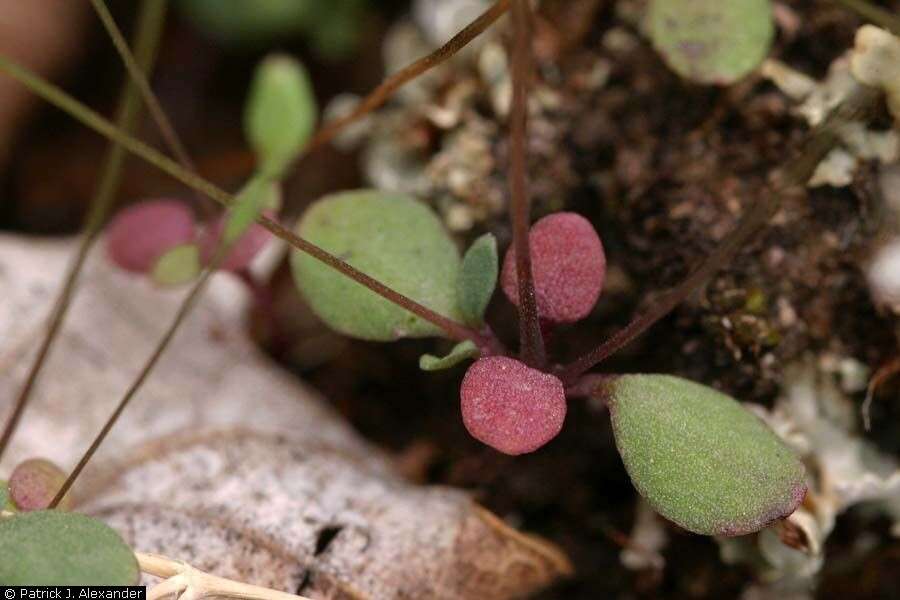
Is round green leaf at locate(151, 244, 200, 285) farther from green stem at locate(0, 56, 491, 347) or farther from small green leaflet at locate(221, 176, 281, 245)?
green stem at locate(0, 56, 491, 347)

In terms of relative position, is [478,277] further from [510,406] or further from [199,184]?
[199,184]

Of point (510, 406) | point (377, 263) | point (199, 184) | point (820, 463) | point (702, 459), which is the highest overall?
point (199, 184)

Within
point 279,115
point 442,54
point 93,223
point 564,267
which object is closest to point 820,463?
point 564,267

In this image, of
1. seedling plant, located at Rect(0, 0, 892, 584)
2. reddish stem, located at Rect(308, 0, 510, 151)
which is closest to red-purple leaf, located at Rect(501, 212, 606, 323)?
seedling plant, located at Rect(0, 0, 892, 584)

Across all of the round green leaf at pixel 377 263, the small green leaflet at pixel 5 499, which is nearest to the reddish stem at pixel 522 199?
the round green leaf at pixel 377 263

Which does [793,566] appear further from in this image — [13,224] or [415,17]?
Result: [13,224]

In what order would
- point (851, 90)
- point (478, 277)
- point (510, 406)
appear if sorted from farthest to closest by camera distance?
point (851, 90) < point (478, 277) < point (510, 406)

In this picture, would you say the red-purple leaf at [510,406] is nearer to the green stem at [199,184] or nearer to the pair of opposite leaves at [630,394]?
the pair of opposite leaves at [630,394]
